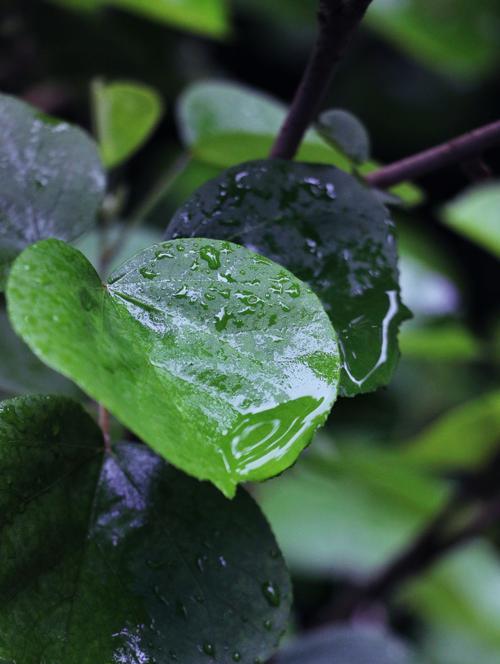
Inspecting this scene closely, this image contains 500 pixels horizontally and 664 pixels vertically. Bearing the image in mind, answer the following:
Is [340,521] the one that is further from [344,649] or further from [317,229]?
[317,229]

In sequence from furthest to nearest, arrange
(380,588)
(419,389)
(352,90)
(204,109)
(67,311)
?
(352,90)
(419,389)
(380,588)
(204,109)
(67,311)

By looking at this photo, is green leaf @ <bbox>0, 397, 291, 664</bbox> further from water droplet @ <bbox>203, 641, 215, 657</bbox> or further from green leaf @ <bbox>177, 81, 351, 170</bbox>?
green leaf @ <bbox>177, 81, 351, 170</bbox>

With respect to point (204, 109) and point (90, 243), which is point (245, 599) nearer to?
point (204, 109)

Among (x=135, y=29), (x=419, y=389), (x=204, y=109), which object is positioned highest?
(x=204, y=109)

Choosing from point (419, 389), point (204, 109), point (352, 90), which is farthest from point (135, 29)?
point (204, 109)

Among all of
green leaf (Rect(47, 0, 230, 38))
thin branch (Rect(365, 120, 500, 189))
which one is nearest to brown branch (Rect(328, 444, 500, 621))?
thin branch (Rect(365, 120, 500, 189))

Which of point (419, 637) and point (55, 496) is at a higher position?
point (55, 496)
